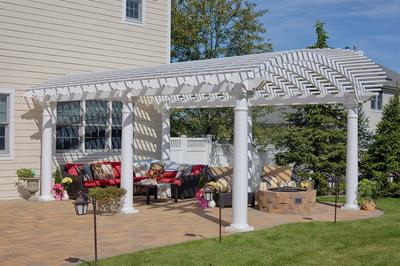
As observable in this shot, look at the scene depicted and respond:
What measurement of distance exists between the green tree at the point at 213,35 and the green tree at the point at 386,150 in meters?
7.82

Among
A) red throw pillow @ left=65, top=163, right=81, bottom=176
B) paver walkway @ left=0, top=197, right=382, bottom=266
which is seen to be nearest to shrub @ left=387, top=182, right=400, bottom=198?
paver walkway @ left=0, top=197, right=382, bottom=266

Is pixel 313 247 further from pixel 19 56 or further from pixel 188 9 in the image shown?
pixel 188 9

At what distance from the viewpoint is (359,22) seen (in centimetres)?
2638

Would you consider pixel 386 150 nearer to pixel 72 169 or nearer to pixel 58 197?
pixel 72 169

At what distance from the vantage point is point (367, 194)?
1261 centimetres

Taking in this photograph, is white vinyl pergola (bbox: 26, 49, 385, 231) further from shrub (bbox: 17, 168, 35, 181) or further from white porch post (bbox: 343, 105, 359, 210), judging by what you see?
shrub (bbox: 17, 168, 35, 181)

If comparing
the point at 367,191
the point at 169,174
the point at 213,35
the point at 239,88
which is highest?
the point at 213,35

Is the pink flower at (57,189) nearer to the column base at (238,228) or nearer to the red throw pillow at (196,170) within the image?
the red throw pillow at (196,170)

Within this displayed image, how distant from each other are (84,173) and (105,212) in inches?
111

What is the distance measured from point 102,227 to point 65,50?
22.1 ft

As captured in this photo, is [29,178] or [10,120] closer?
[29,178]

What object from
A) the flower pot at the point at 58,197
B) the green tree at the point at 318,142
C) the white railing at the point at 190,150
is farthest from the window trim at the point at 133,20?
the green tree at the point at 318,142

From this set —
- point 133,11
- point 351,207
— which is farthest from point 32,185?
point 351,207

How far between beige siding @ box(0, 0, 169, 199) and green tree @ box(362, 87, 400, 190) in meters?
6.51
